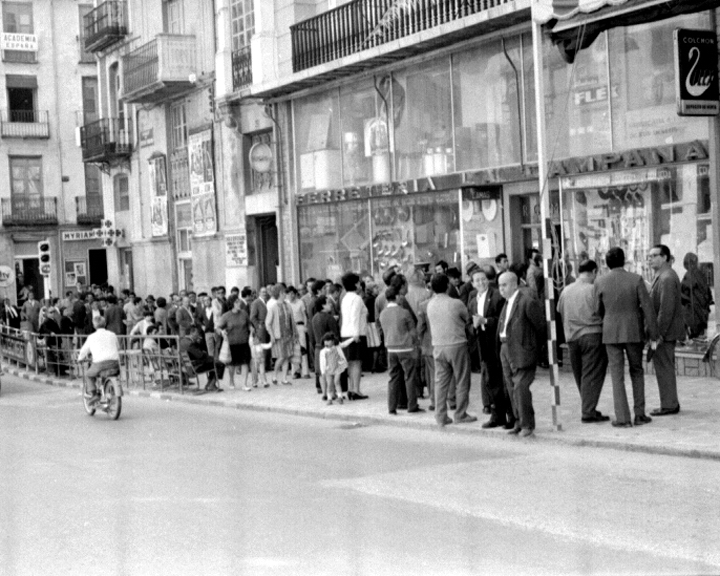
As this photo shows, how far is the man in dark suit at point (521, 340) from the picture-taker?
12914 millimetres

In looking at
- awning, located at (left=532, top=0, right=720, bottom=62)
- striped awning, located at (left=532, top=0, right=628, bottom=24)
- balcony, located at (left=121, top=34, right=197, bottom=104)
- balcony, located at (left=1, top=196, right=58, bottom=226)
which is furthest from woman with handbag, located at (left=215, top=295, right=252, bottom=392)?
balcony, located at (left=1, top=196, right=58, bottom=226)

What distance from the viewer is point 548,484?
1037 cm

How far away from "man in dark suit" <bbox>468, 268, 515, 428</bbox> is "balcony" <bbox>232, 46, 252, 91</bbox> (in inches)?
618

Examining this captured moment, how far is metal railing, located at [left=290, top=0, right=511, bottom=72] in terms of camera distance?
854 inches

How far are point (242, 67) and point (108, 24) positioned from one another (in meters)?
10.3

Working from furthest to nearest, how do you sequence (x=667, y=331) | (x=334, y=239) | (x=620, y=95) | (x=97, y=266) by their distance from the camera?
1. (x=97, y=266)
2. (x=334, y=239)
3. (x=620, y=95)
4. (x=667, y=331)

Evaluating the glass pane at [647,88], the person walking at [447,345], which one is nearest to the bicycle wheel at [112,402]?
the person walking at [447,345]

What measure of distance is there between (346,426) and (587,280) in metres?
3.92

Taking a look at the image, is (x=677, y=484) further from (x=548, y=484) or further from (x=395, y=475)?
(x=395, y=475)

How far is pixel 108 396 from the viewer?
60.7 ft

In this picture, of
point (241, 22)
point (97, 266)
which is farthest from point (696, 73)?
point (97, 266)

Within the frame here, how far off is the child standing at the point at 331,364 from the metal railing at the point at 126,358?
4700 millimetres

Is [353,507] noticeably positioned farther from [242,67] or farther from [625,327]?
[242,67]

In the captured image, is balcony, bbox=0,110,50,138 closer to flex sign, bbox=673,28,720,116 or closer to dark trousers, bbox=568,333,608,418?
flex sign, bbox=673,28,720,116
